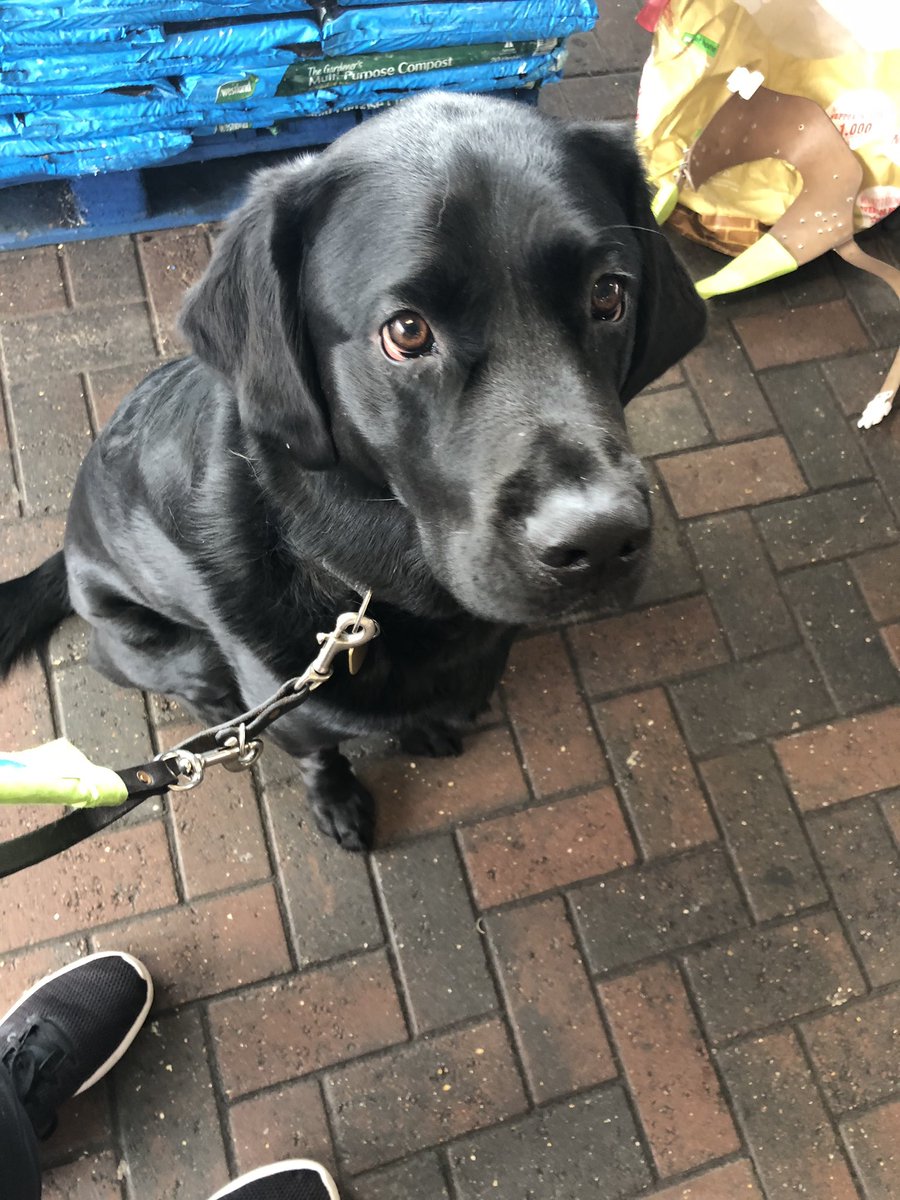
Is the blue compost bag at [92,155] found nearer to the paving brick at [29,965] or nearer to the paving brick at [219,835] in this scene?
the paving brick at [219,835]

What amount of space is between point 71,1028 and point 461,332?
163cm

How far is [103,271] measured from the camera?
2740 millimetres

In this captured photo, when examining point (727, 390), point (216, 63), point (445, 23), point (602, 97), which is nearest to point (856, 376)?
point (727, 390)

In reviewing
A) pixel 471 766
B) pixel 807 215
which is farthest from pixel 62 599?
pixel 807 215

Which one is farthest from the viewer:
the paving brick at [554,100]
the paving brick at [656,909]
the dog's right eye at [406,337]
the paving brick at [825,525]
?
the paving brick at [554,100]

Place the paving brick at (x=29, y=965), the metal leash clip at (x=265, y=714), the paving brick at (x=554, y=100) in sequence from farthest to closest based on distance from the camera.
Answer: the paving brick at (x=554, y=100) → the paving brick at (x=29, y=965) → the metal leash clip at (x=265, y=714)

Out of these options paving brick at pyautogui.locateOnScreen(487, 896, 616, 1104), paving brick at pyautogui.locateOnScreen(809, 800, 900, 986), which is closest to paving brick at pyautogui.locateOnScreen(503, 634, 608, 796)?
paving brick at pyautogui.locateOnScreen(487, 896, 616, 1104)

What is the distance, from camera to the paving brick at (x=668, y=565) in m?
2.55

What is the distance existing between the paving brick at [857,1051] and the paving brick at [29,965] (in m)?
1.71

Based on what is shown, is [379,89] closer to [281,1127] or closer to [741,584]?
[741,584]

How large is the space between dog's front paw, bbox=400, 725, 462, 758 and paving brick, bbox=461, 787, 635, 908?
198mm

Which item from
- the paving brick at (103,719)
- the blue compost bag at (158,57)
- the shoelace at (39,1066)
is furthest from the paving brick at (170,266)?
the shoelace at (39,1066)

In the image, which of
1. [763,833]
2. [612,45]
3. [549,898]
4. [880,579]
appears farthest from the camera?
[612,45]

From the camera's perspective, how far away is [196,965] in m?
2.08
